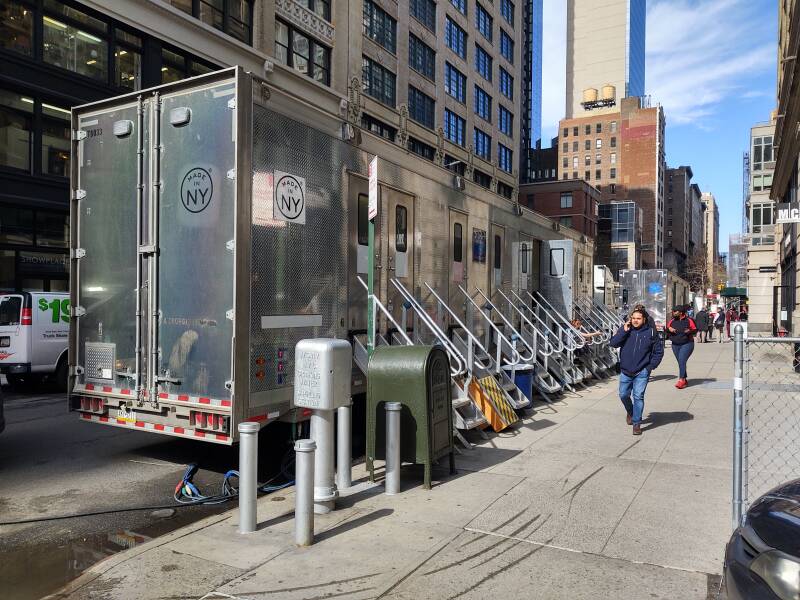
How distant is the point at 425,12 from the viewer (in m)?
37.5

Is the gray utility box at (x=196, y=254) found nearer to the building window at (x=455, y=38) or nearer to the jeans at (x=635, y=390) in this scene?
the jeans at (x=635, y=390)

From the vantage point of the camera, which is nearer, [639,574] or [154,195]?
[639,574]

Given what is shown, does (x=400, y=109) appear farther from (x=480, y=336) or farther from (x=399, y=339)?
(x=399, y=339)

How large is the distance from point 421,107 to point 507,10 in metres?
18.7

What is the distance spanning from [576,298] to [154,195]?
12888 millimetres

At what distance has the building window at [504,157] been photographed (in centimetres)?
4912

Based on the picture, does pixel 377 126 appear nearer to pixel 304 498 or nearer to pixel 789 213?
pixel 789 213

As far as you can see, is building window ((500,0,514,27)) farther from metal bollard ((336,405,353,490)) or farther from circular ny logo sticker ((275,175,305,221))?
metal bollard ((336,405,353,490))

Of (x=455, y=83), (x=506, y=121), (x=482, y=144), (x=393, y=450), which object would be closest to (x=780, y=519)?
(x=393, y=450)

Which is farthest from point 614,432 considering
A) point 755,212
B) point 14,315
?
point 755,212

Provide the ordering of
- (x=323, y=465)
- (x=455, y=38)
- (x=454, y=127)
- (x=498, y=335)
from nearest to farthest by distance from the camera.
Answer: (x=323, y=465) → (x=498, y=335) → (x=455, y=38) → (x=454, y=127)

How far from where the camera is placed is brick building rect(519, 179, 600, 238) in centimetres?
7588

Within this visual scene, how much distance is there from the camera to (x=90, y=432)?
28.2ft

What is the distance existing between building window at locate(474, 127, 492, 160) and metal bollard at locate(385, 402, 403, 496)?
4128cm
